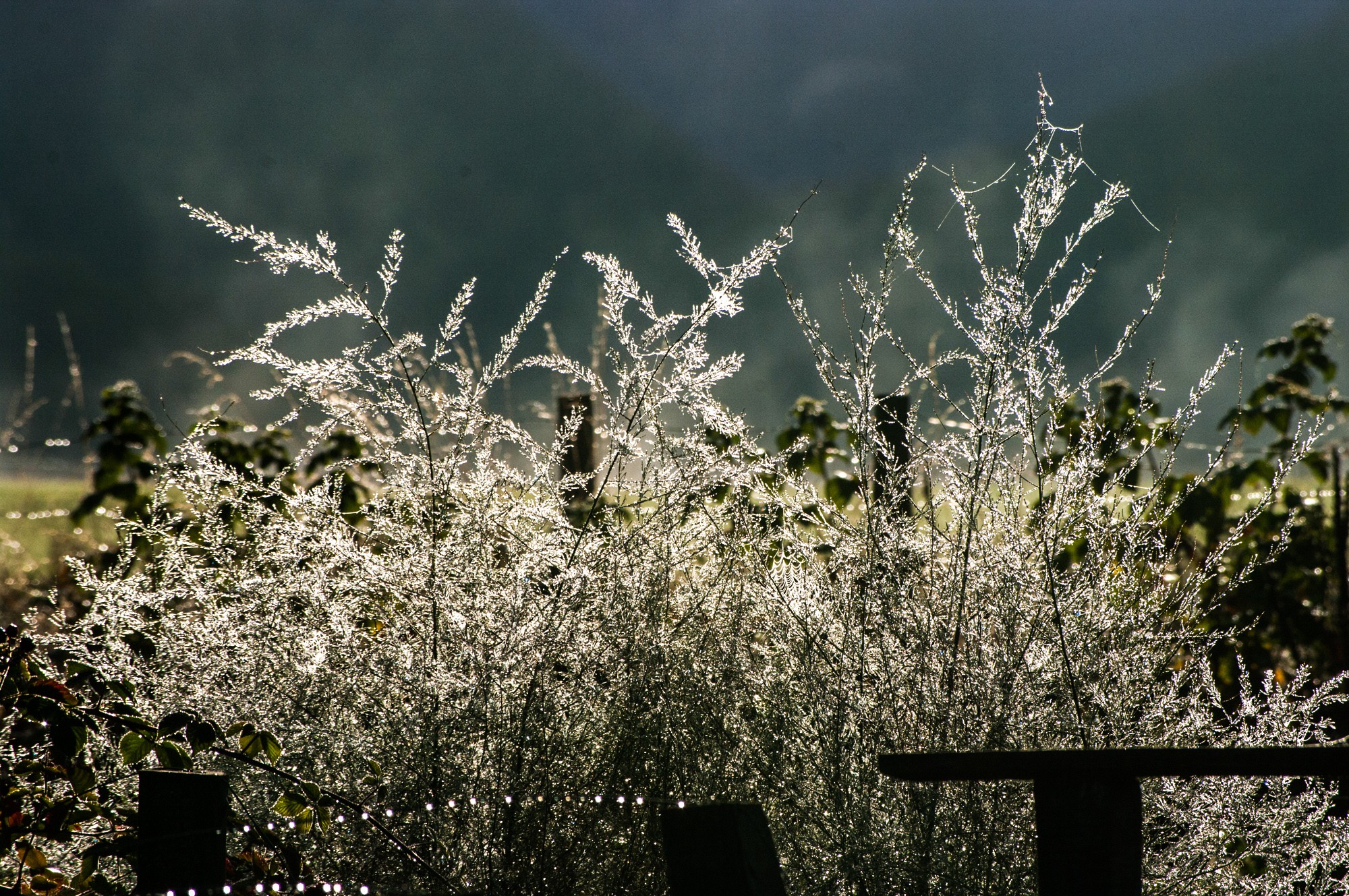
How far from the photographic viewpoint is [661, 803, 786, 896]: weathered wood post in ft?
4.81

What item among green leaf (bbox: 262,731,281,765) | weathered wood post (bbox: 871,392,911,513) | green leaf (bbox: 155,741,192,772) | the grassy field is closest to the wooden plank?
weathered wood post (bbox: 871,392,911,513)

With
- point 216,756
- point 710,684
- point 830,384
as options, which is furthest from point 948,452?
point 216,756

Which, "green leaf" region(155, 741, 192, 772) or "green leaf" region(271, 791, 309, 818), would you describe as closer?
"green leaf" region(155, 741, 192, 772)

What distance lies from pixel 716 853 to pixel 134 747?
981 millimetres

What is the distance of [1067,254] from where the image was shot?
2.18 m

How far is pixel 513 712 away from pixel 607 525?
540mm

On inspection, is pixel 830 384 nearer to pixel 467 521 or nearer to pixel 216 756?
pixel 467 521

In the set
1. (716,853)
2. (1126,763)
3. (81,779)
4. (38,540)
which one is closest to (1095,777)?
(1126,763)

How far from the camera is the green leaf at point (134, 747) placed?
1683 mm

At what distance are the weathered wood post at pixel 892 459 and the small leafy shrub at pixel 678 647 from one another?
0.11 feet

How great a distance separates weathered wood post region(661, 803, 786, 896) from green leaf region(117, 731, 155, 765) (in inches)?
34.9

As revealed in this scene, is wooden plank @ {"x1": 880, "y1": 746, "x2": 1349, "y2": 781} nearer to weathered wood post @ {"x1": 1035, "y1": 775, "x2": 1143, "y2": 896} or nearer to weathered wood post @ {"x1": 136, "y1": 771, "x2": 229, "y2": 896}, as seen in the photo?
weathered wood post @ {"x1": 1035, "y1": 775, "x2": 1143, "y2": 896}

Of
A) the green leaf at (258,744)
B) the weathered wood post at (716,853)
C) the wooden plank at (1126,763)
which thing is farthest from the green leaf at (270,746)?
the wooden plank at (1126,763)

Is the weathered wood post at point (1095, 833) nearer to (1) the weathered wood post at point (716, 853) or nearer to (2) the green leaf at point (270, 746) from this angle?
(1) the weathered wood post at point (716, 853)
